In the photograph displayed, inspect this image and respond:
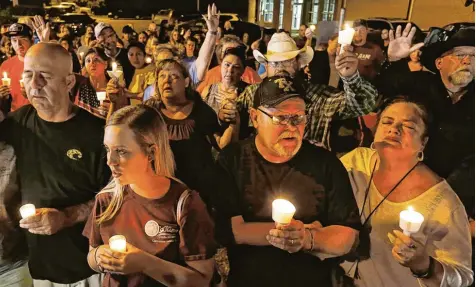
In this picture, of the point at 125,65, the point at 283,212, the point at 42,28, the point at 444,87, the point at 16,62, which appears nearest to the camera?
the point at 283,212

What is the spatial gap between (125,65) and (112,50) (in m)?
0.13

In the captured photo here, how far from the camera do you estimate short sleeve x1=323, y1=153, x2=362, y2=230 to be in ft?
6.89

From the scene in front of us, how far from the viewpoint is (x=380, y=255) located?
2143 millimetres

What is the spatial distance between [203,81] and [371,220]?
3.75ft

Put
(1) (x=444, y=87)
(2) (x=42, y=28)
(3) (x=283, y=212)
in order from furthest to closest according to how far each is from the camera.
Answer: (2) (x=42, y=28)
(1) (x=444, y=87)
(3) (x=283, y=212)

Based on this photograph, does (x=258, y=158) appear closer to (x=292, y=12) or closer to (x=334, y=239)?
(x=334, y=239)

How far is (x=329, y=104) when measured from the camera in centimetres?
210

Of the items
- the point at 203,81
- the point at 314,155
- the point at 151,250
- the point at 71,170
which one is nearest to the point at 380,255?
the point at 314,155

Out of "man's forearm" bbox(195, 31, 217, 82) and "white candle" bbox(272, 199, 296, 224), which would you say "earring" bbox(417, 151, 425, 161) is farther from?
"man's forearm" bbox(195, 31, 217, 82)

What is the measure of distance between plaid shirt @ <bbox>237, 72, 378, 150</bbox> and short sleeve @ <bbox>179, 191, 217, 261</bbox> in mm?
555

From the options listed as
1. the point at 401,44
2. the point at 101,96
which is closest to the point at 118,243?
the point at 101,96

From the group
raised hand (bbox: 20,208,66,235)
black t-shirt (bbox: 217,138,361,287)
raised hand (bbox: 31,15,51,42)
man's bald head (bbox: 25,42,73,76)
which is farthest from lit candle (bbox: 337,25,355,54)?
raised hand (bbox: 20,208,66,235)

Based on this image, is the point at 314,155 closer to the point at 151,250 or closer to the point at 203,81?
the point at 203,81

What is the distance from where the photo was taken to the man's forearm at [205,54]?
2.31m
